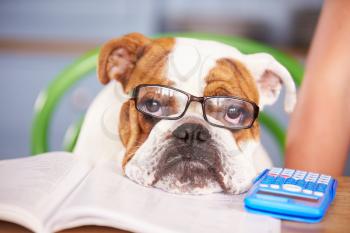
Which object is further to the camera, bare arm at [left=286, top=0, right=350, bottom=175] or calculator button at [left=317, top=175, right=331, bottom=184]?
Answer: bare arm at [left=286, top=0, right=350, bottom=175]

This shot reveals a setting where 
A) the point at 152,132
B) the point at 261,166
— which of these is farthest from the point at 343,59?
the point at 152,132

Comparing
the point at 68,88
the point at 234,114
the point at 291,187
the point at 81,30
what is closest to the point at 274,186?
the point at 291,187

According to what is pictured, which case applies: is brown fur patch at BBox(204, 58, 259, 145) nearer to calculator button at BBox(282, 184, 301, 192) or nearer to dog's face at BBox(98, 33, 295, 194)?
dog's face at BBox(98, 33, 295, 194)

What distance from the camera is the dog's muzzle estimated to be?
0.68 meters

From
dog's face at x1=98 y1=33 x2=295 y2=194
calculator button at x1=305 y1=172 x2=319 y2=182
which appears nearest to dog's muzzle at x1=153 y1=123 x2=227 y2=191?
dog's face at x1=98 y1=33 x2=295 y2=194

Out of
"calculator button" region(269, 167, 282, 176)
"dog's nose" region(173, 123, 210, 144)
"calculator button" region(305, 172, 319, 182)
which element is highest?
"dog's nose" region(173, 123, 210, 144)

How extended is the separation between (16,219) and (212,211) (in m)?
0.22

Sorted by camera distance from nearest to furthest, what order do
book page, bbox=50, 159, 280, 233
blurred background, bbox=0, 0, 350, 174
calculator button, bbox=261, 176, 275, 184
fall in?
book page, bbox=50, 159, 280, 233 → calculator button, bbox=261, 176, 275, 184 → blurred background, bbox=0, 0, 350, 174

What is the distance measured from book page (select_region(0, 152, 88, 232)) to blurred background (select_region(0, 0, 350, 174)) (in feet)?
0.54

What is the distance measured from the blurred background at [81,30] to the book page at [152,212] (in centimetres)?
22

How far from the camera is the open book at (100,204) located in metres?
0.54

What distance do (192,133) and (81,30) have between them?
596 millimetres

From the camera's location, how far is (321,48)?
0.80 meters

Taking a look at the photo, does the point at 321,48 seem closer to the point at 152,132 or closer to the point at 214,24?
the point at 152,132
